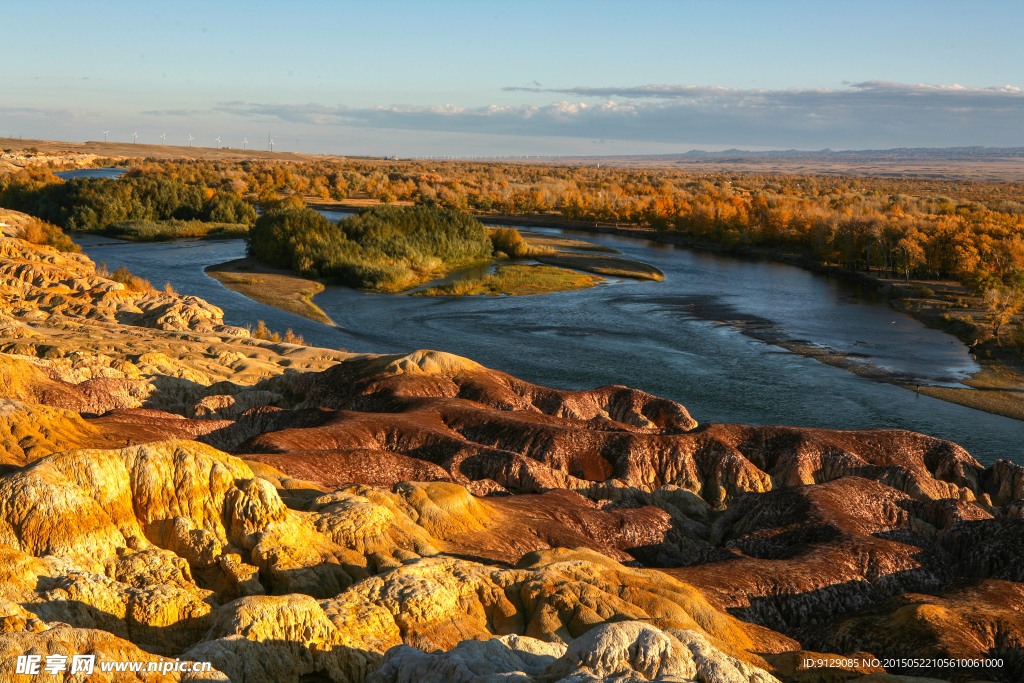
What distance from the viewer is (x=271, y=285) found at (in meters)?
88.3

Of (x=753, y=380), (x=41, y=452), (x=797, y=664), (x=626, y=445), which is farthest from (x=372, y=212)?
(x=797, y=664)

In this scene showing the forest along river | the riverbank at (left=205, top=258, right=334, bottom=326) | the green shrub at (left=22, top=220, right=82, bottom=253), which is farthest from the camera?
the green shrub at (left=22, top=220, right=82, bottom=253)

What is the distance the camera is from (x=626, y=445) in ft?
98.6

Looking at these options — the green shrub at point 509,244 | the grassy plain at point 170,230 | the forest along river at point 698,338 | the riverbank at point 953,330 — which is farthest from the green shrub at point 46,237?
the riverbank at point 953,330

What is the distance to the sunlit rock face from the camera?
11.4 meters

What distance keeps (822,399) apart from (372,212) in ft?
234

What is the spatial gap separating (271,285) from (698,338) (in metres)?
44.4

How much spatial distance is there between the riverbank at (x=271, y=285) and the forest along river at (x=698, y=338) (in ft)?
4.97

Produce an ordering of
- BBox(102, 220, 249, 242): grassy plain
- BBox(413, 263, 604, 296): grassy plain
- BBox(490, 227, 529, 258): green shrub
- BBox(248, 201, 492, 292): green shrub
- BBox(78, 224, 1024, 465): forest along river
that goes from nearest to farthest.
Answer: BBox(78, 224, 1024, 465): forest along river, BBox(413, 263, 604, 296): grassy plain, BBox(248, 201, 492, 292): green shrub, BBox(490, 227, 529, 258): green shrub, BBox(102, 220, 249, 242): grassy plain

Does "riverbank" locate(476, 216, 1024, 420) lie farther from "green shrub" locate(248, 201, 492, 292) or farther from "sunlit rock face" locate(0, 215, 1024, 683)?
"green shrub" locate(248, 201, 492, 292)

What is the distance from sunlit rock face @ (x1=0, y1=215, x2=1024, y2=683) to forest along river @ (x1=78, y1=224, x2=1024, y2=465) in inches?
658

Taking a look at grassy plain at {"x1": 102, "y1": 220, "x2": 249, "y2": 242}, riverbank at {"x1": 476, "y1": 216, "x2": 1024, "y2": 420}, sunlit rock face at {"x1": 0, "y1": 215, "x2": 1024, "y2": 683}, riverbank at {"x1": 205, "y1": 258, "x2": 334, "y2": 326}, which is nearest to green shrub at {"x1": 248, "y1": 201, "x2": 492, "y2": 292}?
riverbank at {"x1": 205, "y1": 258, "x2": 334, "y2": 326}

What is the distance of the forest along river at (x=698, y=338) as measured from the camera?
Result: 50.2 meters

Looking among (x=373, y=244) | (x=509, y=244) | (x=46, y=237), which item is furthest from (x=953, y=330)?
(x=46, y=237)
